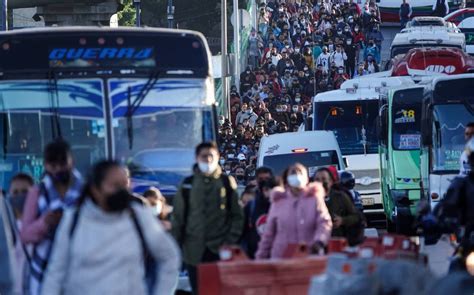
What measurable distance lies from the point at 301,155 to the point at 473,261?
14907mm

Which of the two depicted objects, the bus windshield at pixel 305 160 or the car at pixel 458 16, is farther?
the car at pixel 458 16

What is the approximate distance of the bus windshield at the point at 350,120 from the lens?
105ft

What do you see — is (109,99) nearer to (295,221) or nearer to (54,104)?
(54,104)

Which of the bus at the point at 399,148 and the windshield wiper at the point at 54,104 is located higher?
the windshield wiper at the point at 54,104

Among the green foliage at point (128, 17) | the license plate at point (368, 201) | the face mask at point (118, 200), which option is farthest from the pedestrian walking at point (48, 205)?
the green foliage at point (128, 17)

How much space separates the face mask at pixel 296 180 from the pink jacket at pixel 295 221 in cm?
10

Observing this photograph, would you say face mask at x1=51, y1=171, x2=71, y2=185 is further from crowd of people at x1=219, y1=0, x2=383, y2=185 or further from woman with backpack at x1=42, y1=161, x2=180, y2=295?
crowd of people at x1=219, y1=0, x2=383, y2=185

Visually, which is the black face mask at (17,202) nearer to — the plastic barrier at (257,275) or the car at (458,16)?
the plastic barrier at (257,275)

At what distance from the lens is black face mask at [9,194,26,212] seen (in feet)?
43.4

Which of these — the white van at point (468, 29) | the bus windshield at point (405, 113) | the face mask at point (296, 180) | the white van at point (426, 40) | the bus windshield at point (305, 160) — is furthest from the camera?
the white van at point (468, 29)

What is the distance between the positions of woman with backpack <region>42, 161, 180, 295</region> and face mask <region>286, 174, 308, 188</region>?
4.41 m

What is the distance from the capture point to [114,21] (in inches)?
1747

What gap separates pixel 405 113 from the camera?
2895cm

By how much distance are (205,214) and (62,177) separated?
278cm
